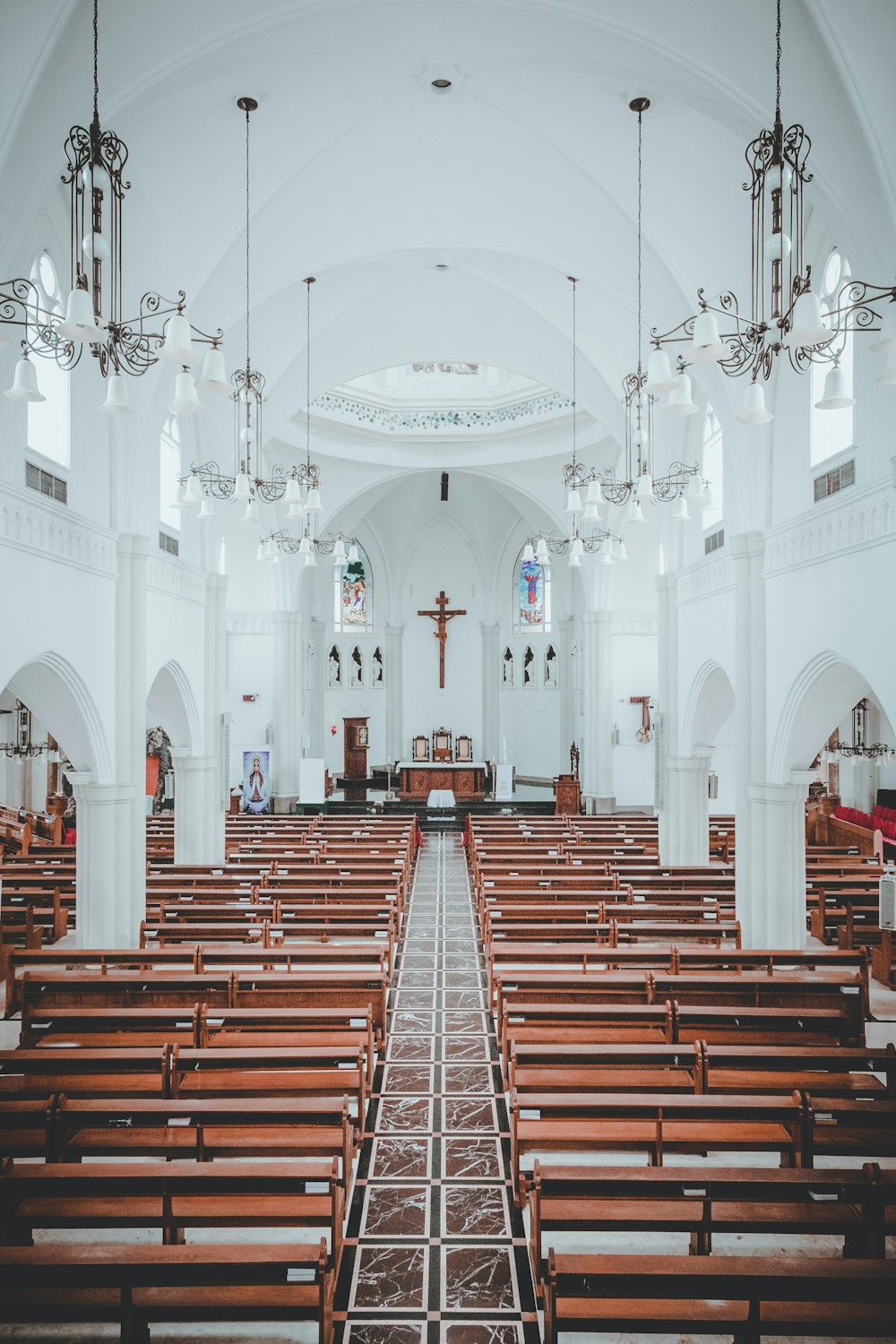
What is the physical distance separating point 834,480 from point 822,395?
101 cm

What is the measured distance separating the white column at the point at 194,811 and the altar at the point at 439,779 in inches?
384

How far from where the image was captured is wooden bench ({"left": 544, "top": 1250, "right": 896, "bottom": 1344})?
3.97m

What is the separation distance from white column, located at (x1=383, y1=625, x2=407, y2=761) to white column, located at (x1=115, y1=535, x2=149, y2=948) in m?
18.7

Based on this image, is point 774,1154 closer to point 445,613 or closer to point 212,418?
point 212,418

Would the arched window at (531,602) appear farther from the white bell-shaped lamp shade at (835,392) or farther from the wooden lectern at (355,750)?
the white bell-shaped lamp shade at (835,392)

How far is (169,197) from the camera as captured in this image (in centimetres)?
1100

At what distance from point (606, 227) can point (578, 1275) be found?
41.0ft

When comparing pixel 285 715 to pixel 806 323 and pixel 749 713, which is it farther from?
pixel 806 323

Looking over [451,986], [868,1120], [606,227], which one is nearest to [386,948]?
[451,986]

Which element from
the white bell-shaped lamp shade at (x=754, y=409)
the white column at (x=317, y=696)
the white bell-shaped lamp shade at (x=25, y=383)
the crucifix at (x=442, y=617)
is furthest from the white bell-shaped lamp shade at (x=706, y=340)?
the crucifix at (x=442, y=617)

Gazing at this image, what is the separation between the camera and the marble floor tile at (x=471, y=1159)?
644 centimetres

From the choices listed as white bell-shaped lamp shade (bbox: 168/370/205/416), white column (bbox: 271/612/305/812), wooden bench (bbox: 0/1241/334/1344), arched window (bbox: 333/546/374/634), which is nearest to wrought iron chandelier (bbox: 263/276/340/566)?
white bell-shaped lamp shade (bbox: 168/370/205/416)

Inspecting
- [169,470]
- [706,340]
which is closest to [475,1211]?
[706,340]

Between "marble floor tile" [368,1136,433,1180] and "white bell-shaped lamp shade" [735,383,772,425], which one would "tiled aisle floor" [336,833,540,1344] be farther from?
"white bell-shaped lamp shade" [735,383,772,425]
